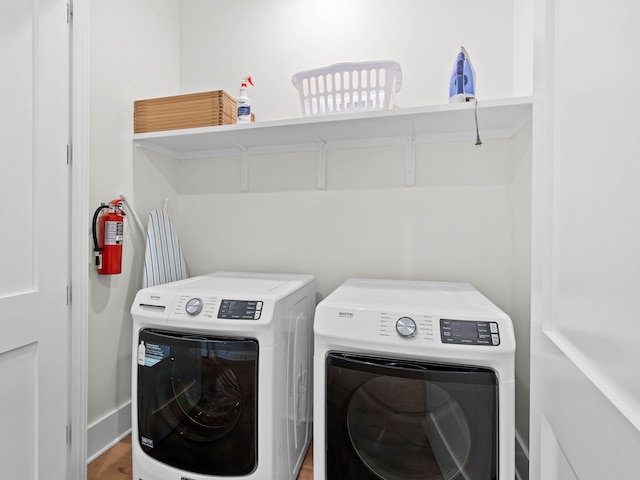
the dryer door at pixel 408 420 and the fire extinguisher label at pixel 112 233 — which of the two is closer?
the dryer door at pixel 408 420

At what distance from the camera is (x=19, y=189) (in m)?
1.23

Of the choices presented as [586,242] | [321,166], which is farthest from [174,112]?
[586,242]

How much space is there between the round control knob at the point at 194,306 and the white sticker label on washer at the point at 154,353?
177 millimetres

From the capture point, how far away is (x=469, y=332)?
1101 millimetres

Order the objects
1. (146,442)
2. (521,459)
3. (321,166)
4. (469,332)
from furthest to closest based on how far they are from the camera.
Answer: (321,166) < (521,459) < (146,442) < (469,332)

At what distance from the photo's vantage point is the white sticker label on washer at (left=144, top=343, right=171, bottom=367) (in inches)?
53.0

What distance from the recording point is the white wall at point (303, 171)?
5.71ft

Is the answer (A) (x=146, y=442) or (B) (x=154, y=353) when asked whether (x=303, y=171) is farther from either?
(A) (x=146, y=442)

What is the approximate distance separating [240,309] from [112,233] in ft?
2.75

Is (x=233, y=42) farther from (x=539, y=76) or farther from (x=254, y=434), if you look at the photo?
(x=254, y=434)

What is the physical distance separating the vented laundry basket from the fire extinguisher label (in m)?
1.10

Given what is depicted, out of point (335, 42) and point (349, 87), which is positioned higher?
point (335, 42)

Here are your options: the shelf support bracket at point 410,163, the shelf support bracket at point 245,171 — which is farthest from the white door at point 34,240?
the shelf support bracket at point 410,163

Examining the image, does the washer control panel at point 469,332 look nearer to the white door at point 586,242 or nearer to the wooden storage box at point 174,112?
the white door at point 586,242
